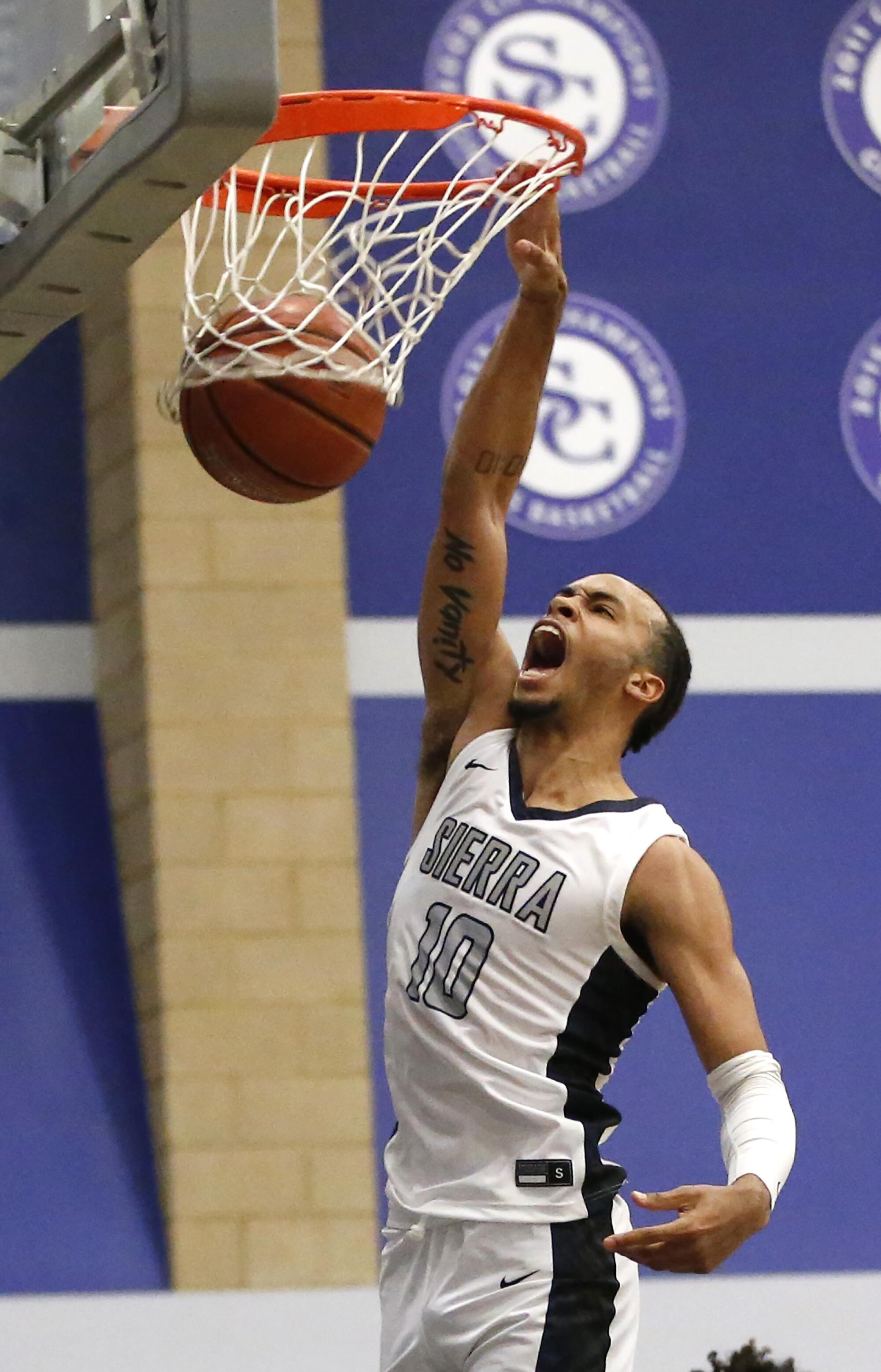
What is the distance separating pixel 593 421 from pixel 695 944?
3.48 metres

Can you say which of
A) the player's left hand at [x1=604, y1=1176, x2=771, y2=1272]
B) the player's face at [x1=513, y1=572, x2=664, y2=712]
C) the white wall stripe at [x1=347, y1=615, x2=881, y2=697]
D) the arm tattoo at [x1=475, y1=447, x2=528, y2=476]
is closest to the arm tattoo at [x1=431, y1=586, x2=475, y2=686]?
the player's face at [x1=513, y1=572, x2=664, y2=712]

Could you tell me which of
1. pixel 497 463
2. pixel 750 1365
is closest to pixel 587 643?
pixel 497 463

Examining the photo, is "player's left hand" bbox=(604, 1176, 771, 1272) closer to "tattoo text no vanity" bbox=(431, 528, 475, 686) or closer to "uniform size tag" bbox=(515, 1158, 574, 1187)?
"uniform size tag" bbox=(515, 1158, 574, 1187)

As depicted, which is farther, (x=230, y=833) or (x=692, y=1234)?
(x=230, y=833)

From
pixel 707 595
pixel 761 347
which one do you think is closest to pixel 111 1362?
pixel 707 595

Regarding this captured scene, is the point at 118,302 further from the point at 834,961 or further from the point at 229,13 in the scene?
the point at 229,13

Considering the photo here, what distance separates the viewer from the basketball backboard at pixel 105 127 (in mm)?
2654

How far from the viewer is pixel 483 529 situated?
378cm

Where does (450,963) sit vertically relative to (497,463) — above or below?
below

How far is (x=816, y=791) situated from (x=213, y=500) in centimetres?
194

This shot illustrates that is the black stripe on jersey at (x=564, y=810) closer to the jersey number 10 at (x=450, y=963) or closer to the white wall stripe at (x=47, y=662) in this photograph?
the jersey number 10 at (x=450, y=963)

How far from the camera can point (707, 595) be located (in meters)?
6.55

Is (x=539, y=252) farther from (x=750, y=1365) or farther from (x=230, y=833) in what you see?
(x=230, y=833)

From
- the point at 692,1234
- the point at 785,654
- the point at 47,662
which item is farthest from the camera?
the point at 785,654
